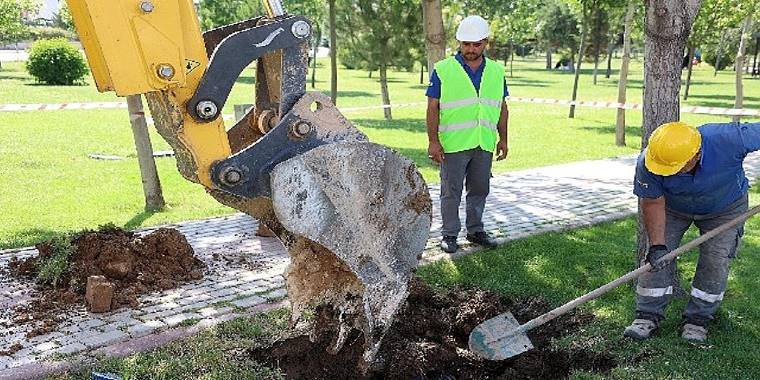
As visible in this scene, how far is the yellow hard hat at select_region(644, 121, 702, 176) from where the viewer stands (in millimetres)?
4078

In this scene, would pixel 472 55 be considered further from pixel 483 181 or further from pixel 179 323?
pixel 179 323

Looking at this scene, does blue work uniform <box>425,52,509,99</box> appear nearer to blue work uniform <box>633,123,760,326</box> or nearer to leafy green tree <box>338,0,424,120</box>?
blue work uniform <box>633,123,760,326</box>

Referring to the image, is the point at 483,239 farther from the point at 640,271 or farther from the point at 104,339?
the point at 104,339

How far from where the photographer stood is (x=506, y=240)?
22.4ft

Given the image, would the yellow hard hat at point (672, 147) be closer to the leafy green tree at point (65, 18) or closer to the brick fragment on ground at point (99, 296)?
the leafy green tree at point (65, 18)

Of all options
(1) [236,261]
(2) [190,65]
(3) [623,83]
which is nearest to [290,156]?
(2) [190,65]

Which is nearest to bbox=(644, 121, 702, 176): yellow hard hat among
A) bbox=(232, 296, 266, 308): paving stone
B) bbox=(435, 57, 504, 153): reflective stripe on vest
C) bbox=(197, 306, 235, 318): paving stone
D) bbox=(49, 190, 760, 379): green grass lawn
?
bbox=(49, 190, 760, 379): green grass lawn

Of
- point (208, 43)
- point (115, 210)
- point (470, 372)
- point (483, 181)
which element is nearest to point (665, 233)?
point (470, 372)

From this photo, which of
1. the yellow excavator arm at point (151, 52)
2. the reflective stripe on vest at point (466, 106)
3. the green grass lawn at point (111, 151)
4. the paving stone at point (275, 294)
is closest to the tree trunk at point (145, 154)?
the green grass lawn at point (111, 151)

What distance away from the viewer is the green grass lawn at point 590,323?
4.12m

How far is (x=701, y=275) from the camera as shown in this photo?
4723 mm

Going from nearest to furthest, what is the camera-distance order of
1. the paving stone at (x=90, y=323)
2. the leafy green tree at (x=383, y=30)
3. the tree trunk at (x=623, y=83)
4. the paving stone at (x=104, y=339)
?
the paving stone at (x=104, y=339)
the paving stone at (x=90, y=323)
the tree trunk at (x=623, y=83)
the leafy green tree at (x=383, y=30)

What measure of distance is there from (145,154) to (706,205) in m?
5.55

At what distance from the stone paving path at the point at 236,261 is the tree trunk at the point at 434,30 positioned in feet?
5.99
